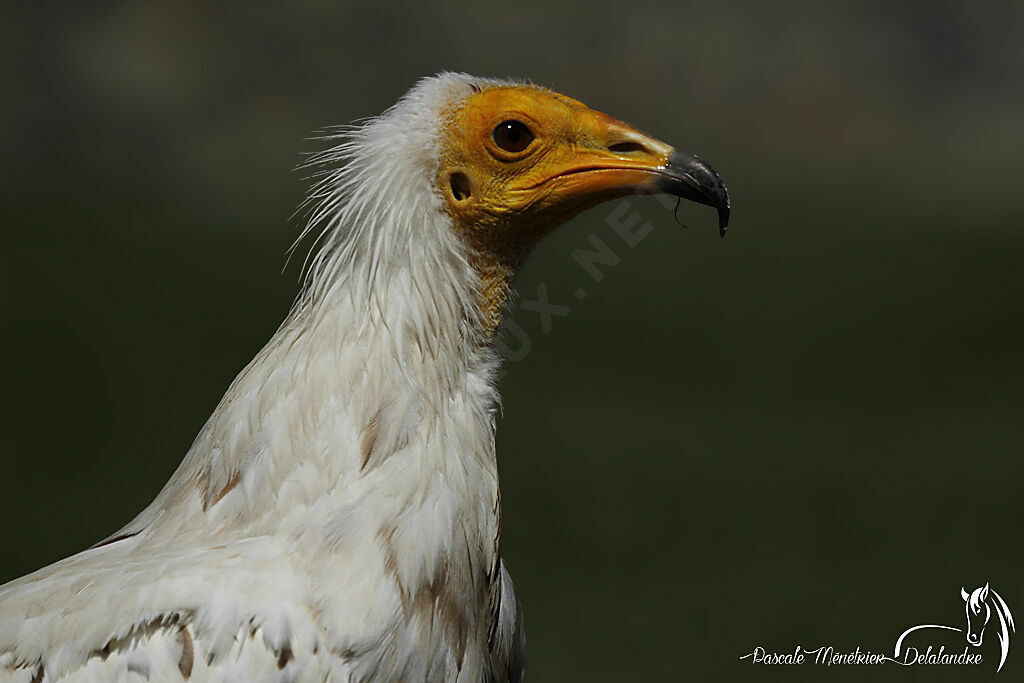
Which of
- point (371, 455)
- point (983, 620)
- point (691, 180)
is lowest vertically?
point (983, 620)

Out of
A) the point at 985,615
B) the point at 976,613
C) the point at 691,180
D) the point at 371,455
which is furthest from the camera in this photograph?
the point at 985,615

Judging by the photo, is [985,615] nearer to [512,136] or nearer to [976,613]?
[976,613]

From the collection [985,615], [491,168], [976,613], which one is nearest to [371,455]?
[491,168]

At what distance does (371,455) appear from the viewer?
1874 mm

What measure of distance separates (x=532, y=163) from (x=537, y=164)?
0.01m

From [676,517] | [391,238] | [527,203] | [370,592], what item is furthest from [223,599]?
[676,517]

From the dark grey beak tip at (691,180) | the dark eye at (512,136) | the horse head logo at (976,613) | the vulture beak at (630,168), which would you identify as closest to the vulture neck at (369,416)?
the dark eye at (512,136)

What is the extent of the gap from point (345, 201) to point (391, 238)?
0.59 ft

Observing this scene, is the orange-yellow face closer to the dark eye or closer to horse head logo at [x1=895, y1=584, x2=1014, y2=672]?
the dark eye

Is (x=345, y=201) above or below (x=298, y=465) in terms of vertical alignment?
above

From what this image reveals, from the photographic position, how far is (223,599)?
1.75 metres

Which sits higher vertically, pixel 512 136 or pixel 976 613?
pixel 512 136

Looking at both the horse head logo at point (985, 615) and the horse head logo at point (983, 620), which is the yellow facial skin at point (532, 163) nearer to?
the horse head logo at point (983, 620)

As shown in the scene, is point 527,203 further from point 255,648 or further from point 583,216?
point 255,648
